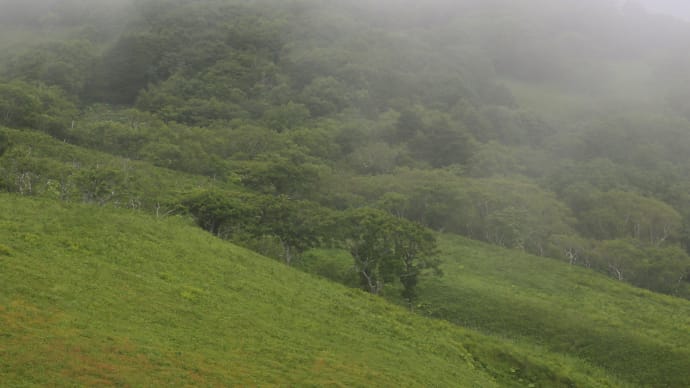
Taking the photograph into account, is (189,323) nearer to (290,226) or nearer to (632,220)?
(290,226)

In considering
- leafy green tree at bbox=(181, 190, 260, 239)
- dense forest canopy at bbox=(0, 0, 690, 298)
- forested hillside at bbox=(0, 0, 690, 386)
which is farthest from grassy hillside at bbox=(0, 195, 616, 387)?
dense forest canopy at bbox=(0, 0, 690, 298)

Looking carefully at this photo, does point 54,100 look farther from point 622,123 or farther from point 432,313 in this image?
point 622,123

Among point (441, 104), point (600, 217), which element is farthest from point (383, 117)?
point (600, 217)

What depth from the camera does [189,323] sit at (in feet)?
82.0

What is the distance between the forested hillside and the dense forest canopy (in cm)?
43

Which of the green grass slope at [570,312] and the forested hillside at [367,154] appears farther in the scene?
the forested hillside at [367,154]

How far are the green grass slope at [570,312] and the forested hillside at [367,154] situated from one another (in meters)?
0.27

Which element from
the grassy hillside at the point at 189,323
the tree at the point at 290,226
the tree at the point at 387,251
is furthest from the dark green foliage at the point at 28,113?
the tree at the point at 387,251

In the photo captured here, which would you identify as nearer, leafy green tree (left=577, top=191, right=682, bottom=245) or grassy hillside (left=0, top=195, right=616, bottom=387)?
grassy hillside (left=0, top=195, right=616, bottom=387)

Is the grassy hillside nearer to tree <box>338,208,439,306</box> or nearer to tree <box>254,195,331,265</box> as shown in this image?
tree <box>338,208,439,306</box>

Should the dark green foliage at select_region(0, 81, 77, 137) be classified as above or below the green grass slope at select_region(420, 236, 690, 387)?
above

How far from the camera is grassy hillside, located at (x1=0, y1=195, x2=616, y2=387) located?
19.4 m

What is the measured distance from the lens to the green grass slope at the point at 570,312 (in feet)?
134

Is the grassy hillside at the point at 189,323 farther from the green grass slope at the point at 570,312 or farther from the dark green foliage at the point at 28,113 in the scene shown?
the dark green foliage at the point at 28,113
